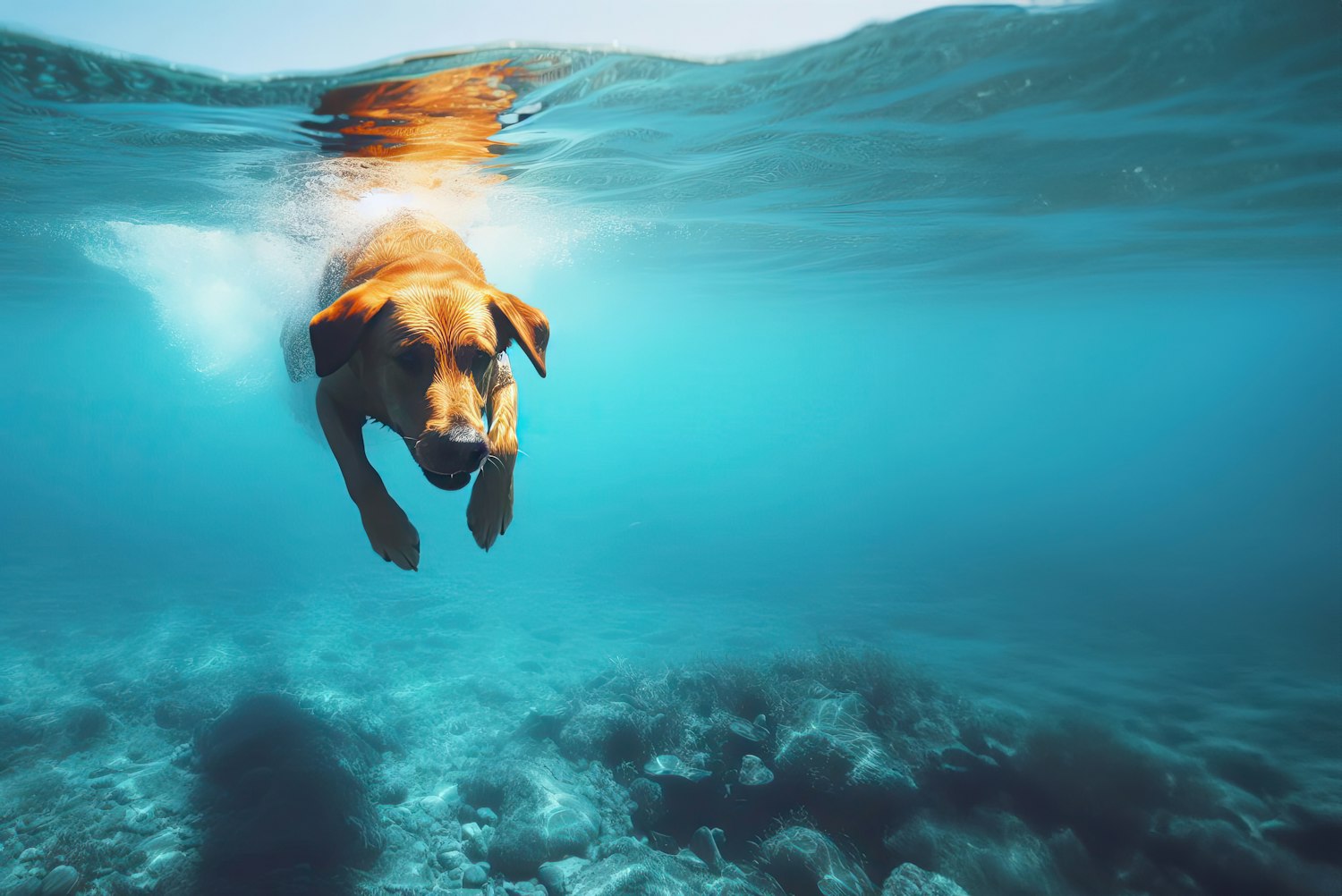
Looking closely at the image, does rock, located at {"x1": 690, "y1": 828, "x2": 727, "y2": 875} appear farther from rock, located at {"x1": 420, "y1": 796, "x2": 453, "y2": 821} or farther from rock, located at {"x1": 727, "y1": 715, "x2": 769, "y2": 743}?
rock, located at {"x1": 420, "y1": 796, "x2": 453, "y2": 821}

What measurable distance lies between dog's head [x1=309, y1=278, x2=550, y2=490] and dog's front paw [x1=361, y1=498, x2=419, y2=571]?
16.6 inches

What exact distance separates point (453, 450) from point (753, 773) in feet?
21.4

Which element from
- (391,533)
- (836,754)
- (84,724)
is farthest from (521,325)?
(84,724)

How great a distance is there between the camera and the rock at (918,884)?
5773 millimetres

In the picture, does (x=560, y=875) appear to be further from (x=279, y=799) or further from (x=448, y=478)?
(x=448, y=478)

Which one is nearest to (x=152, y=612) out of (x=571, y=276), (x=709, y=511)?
(x=571, y=276)

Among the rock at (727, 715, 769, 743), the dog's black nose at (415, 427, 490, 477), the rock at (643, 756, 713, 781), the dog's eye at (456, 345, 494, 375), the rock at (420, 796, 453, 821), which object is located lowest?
the rock at (420, 796, 453, 821)

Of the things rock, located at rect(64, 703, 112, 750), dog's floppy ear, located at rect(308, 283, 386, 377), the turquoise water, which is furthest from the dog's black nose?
rock, located at rect(64, 703, 112, 750)

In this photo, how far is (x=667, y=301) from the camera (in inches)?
1444

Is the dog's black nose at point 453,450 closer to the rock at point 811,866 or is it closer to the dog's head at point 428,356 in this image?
the dog's head at point 428,356

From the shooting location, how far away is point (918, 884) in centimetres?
585

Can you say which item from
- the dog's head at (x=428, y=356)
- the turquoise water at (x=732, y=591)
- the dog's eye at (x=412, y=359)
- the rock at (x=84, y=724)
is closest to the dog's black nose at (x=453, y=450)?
the dog's head at (x=428, y=356)

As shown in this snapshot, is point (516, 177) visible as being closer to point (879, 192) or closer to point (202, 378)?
point (879, 192)

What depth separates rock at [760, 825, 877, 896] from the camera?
588 cm
